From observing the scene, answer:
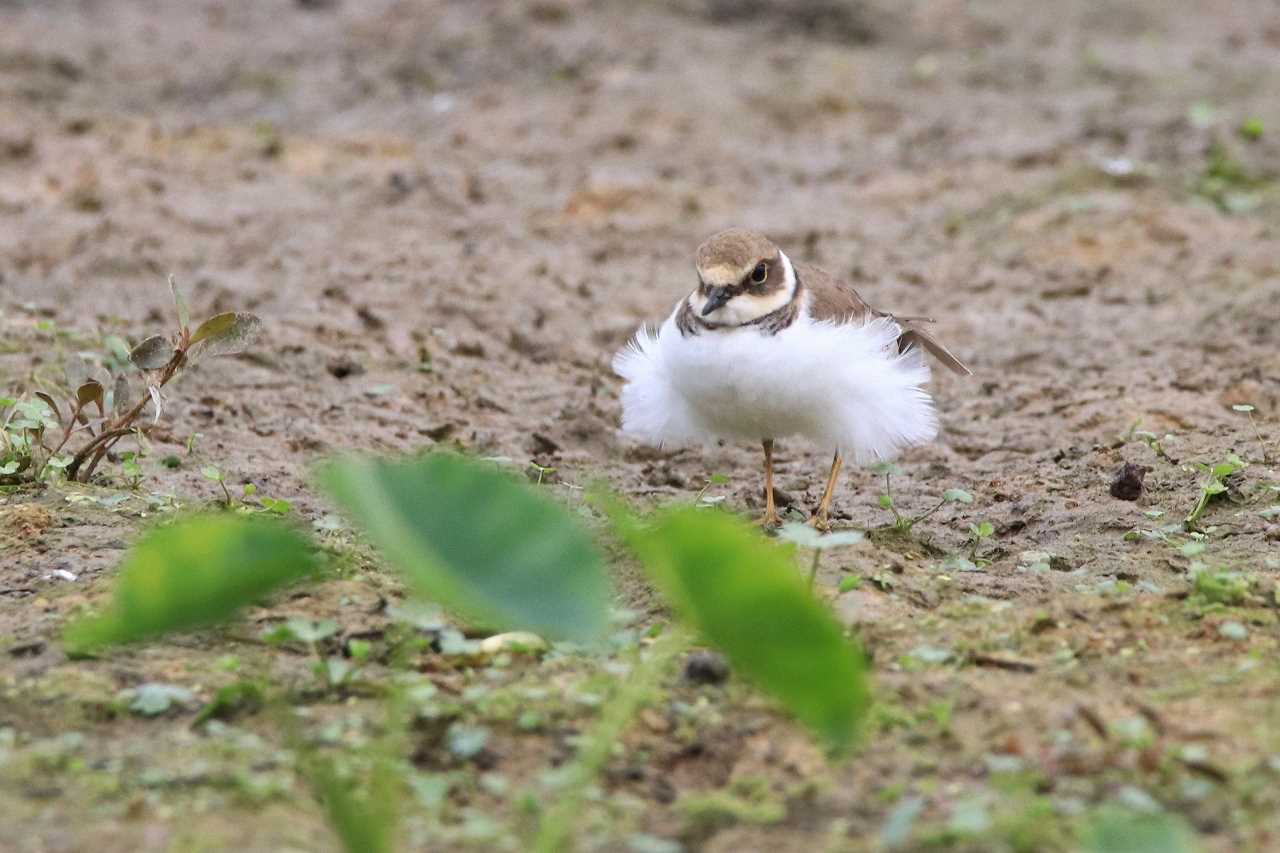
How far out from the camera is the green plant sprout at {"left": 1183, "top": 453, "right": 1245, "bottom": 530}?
4.92 meters

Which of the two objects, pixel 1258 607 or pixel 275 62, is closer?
pixel 1258 607

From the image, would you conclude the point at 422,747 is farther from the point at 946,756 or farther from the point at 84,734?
the point at 946,756

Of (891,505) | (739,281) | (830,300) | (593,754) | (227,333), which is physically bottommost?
(593,754)

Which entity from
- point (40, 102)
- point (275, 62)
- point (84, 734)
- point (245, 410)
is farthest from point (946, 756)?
point (275, 62)

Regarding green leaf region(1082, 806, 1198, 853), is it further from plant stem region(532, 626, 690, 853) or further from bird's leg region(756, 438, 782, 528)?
bird's leg region(756, 438, 782, 528)

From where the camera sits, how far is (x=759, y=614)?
283 cm

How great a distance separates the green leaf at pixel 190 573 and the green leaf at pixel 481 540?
0.59ft

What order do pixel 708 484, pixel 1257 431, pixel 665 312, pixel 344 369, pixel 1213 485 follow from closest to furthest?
pixel 1213 485 → pixel 1257 431 → pixel 708 484 → pixel 344 369 → pixel 665 312

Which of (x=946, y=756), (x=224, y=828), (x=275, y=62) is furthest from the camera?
(x=275, y=62)

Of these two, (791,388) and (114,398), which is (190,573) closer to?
(114,398)

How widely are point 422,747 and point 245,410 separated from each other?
2.99 meters

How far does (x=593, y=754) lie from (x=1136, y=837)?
916 millimetres

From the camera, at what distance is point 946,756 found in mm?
3391

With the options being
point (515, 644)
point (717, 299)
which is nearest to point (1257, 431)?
point (717, 299)
